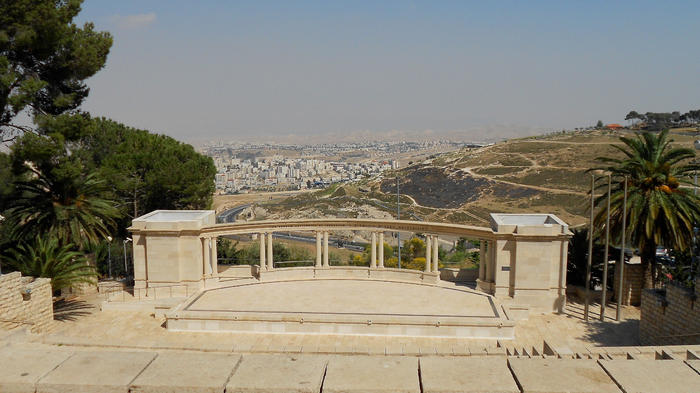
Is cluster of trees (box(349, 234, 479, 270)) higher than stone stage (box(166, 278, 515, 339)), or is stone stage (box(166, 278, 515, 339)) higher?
stone stage (box(166, 278, 515, 339))

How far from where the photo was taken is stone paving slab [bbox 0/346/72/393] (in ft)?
24.8

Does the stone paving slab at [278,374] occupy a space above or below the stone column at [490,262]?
above

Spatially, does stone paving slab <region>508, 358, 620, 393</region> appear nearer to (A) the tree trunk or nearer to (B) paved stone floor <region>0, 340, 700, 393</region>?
(B) paved stone floor <region>0, 340, 700, 393</region>

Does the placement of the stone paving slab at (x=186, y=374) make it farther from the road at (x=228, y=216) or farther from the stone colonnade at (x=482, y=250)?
the road at (x=228, y=216)

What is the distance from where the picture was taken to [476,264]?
37812 mm

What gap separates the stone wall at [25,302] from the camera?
1741 cm

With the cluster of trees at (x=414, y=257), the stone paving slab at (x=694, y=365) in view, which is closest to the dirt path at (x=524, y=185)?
the cluster of trees at (x=414, y=257)

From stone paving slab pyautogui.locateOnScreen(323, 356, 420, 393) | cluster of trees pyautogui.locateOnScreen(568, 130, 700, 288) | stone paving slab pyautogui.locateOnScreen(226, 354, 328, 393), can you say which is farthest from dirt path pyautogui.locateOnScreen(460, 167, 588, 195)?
stone paving slab pyautogui.locateOnScreen(226, 354, 328, 393)

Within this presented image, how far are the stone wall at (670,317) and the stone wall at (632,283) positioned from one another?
498cm

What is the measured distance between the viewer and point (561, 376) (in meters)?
7.93

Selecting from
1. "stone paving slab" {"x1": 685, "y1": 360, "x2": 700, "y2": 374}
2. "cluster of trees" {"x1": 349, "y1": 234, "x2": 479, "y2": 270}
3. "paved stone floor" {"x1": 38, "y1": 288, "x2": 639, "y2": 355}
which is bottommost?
"cluster of trees" {"x1": 349, "y1": 234, "x2": 479, "y2": 270}

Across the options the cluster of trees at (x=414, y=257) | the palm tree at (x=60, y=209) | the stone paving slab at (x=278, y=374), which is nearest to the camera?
the stone paving slab at (x=278, y=374)

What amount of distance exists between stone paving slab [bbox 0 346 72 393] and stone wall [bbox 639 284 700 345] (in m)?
18.2

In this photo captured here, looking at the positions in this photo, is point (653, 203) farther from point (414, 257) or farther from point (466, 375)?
point (414, 257)
